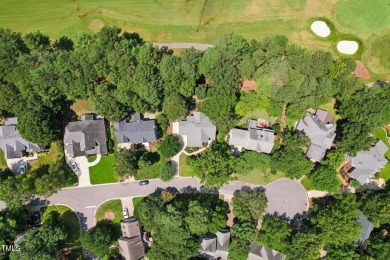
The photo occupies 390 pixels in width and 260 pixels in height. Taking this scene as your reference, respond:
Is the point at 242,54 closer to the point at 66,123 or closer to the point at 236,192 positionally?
the point at 236,192

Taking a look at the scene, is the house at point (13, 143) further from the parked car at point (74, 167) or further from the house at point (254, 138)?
the house at point (254, 138)

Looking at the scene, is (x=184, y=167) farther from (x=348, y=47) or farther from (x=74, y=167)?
(x=348, y=47)

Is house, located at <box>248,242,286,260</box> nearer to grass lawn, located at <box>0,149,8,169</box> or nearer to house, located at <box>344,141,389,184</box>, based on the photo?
house, located at <box>344,141,389,184</box>

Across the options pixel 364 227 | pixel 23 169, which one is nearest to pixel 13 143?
pixel 23 169

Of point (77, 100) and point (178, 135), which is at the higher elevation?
point (77, 100)

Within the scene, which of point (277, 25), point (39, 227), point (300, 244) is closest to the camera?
point (300, 244)

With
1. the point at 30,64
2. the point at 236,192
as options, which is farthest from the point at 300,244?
the point at 30,64
